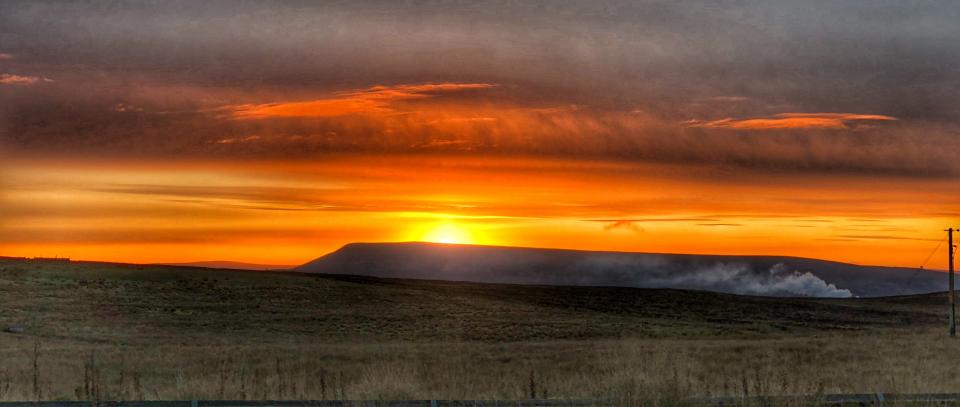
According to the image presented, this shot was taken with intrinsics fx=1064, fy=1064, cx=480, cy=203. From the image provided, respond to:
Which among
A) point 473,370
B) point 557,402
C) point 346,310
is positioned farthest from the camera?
point 346,310

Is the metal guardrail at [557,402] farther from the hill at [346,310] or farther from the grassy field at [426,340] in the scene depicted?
the hill at [346,310]

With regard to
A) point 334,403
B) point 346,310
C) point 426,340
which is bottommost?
point 426,340

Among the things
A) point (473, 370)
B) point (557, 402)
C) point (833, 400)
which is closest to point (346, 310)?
point (473, 370)

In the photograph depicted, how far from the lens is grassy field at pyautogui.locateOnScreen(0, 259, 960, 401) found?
2244 cm

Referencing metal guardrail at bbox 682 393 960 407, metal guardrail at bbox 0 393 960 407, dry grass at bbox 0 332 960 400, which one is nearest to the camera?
metal guardrail at bbox 682 393 960 407

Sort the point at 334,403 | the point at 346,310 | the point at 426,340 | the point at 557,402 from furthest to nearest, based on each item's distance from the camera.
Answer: the point at 346,310 → the point at 426,340 → the point at 334,403 → the point at 557,402

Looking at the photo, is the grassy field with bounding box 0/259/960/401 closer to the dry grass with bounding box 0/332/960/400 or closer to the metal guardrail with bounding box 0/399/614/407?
the dry grass with bounding box 0/332/960/400

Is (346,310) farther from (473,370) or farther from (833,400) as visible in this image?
(833,400)

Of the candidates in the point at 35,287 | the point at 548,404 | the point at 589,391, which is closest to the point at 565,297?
the point at 35,287

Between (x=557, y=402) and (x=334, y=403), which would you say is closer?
(x=557, y=402)

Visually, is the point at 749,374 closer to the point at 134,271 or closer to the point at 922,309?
the point at 134,271

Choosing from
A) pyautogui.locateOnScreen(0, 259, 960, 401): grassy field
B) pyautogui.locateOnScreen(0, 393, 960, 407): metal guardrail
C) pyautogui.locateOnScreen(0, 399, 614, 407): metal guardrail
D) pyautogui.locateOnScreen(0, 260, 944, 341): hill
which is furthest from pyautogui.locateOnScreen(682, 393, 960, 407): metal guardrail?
pyautogui.locateOnScreen(0, 260, 944, 341): hill

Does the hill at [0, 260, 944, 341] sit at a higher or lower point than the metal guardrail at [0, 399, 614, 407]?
higher

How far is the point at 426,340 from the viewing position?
5775 centimetres
